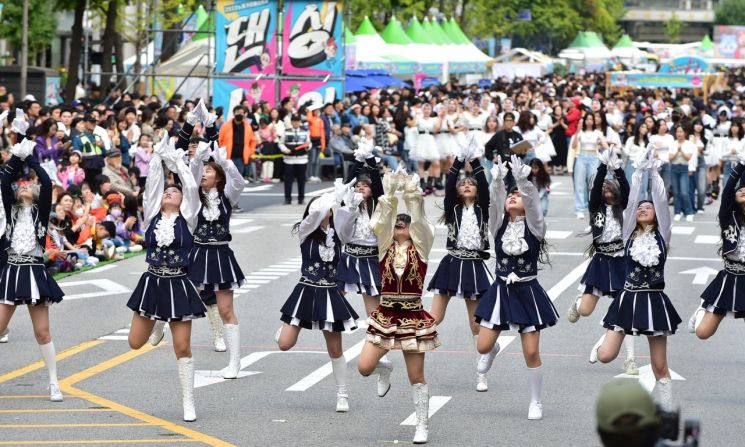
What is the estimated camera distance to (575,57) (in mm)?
96000

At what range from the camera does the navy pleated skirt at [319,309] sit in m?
11.7

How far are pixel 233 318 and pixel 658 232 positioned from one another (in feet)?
12.4

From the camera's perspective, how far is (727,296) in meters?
12.3

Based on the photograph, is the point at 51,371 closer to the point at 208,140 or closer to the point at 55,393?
the point at 55,393

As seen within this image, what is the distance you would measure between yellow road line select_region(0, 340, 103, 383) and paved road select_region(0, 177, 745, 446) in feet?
0.06

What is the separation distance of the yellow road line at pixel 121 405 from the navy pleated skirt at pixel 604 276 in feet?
13.7

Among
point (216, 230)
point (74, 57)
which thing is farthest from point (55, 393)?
point (74, 57)

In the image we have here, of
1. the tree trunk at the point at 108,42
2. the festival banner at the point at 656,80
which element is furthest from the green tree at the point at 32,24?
the festival banner at the point at 656,80

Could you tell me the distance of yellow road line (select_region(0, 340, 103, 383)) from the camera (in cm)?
1305

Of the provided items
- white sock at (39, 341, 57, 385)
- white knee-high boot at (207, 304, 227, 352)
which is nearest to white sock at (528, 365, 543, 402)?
white sock at (39, 341, 57, 385)

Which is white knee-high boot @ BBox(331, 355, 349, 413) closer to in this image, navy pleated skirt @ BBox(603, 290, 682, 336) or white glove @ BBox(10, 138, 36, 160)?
navy pleated skirt @ BBox(603, 290, 682, 336)

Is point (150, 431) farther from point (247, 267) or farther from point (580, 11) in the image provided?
point (580, 11)

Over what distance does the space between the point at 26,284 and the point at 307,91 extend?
86.3 ft

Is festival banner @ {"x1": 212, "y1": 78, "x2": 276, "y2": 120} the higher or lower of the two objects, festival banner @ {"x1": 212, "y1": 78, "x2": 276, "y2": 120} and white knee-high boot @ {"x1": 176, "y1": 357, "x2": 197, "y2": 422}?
the higher
